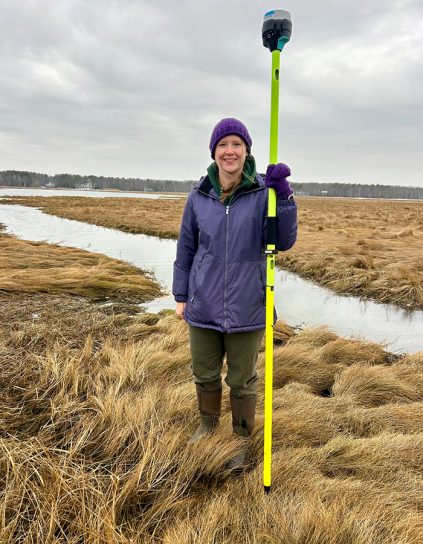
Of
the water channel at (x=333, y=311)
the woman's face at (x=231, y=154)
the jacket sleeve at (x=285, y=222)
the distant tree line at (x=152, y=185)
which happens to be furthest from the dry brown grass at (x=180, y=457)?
the distant tree line at (x=152, y=185)

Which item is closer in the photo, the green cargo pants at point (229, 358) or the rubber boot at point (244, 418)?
the green cargo pants at point (229, 358)

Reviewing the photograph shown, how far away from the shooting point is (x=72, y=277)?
897cm

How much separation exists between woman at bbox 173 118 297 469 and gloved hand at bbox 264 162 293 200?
0.03m

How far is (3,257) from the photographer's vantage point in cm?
1080

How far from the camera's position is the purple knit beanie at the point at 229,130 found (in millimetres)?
2511

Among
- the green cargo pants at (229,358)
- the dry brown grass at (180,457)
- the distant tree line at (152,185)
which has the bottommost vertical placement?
the dry brown grass at (180,457)

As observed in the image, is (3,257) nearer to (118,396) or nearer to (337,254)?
(118,396)

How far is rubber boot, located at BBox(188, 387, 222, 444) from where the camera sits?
2973 millimetres

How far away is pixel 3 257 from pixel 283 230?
10580mm

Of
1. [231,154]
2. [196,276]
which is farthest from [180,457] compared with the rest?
[231,154]

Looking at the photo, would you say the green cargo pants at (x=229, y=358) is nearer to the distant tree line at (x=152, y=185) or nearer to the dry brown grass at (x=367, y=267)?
the dry brown grass at (x=367, y=267)

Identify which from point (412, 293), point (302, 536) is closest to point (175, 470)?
point (302, 536)

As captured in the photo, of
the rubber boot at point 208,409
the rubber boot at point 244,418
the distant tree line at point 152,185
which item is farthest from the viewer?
the distant tree line at point 152,185

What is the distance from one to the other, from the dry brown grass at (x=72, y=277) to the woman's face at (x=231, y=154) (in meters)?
6.09
